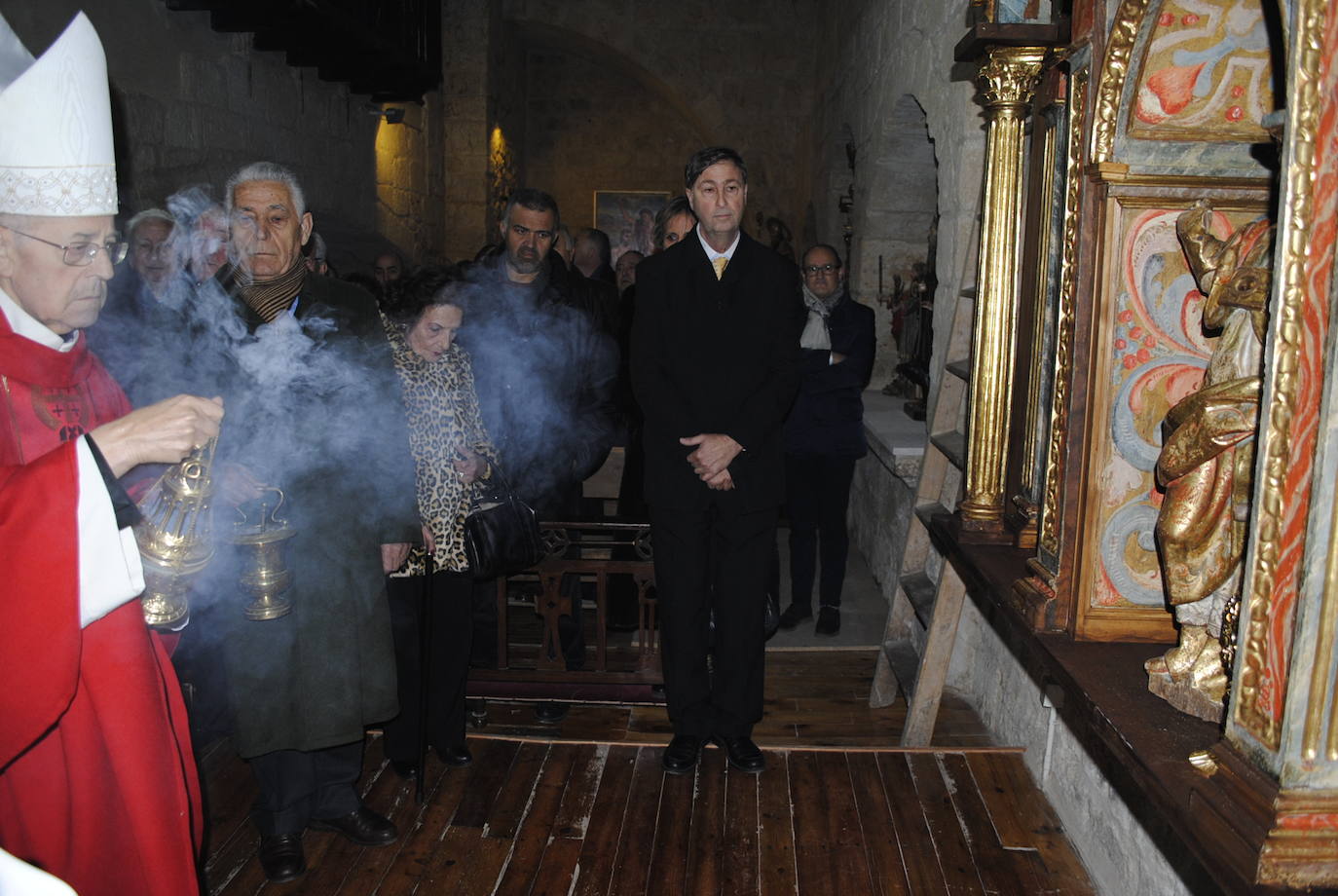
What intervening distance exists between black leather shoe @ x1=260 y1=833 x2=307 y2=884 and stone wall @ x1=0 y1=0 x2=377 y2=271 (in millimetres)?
3332

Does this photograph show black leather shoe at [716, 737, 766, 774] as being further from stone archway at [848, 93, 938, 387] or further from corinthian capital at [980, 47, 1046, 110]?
stone archway at [848, 93, 938, 387]

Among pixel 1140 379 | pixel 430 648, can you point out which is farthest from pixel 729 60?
pixel 1140 379

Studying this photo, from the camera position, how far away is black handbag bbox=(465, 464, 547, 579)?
9.92 ft

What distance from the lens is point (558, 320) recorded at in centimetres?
390

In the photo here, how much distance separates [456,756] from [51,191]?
2.03 metres

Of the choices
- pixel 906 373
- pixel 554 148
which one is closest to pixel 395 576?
pixel 906 373

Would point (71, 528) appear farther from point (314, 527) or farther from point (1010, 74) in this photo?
point (1010, 74)

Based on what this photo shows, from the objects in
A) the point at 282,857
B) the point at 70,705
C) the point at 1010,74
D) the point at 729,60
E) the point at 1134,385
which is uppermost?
the point at 729,60

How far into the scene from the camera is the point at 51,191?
1.64 m

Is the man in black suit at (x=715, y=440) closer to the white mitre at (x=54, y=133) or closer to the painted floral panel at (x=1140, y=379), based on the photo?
the painted floral panel at (x=1140, y=379)

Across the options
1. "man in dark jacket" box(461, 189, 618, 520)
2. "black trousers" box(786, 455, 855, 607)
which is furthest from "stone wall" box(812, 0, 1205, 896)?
"man in dark jacket" box(461, 189, 618, 520)

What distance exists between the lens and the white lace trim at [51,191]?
1.62 m

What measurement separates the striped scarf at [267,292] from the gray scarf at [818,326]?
2.69m

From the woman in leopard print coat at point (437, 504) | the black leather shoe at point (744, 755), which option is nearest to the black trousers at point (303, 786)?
the woman in leopard print coat at point (437, 504)
